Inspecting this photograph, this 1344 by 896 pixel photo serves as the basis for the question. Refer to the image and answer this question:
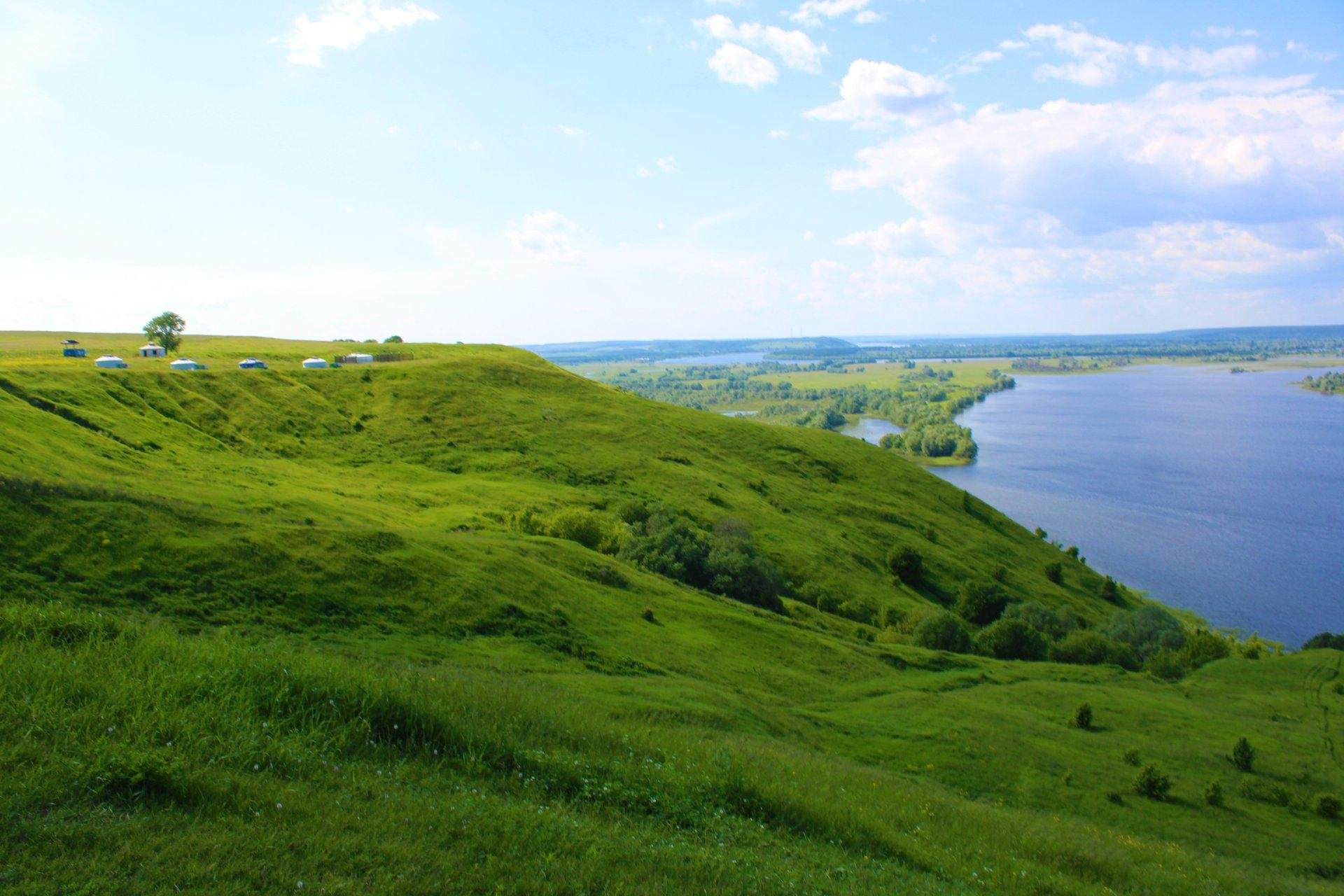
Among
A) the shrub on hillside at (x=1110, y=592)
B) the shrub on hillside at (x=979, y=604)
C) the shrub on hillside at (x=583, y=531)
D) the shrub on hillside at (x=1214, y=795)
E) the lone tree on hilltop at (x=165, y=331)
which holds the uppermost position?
the lone tree on hilltop at (x=165, y=331)

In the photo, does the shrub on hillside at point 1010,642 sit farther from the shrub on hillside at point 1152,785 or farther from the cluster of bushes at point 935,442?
the cluster of bushes at point 935,442

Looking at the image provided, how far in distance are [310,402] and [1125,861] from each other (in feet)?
253

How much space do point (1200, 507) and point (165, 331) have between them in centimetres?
14374

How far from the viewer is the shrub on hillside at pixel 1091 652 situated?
5659cm

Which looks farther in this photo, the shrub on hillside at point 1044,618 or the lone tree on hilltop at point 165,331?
the lone tree on hilltop at point 165,331

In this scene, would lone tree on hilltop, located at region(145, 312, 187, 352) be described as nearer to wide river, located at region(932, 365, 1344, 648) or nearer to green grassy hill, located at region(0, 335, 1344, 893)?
green grassy hill, located at region(0, 335, 1344, 893)

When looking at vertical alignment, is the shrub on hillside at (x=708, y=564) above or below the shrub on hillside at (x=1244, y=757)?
above

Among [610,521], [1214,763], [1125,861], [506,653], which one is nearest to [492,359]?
[610,521]

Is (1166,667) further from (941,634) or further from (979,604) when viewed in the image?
(941,634)

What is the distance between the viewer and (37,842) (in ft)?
24.2

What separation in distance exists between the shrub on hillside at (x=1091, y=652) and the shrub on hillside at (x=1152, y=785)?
90.6 feet

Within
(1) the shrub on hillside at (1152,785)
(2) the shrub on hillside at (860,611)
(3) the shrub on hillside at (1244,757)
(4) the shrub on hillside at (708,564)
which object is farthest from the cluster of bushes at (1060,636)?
(1) the shrub on hillside at (1152,785)

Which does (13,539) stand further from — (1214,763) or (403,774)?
(1214,763)

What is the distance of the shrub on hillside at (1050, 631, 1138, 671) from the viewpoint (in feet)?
186
